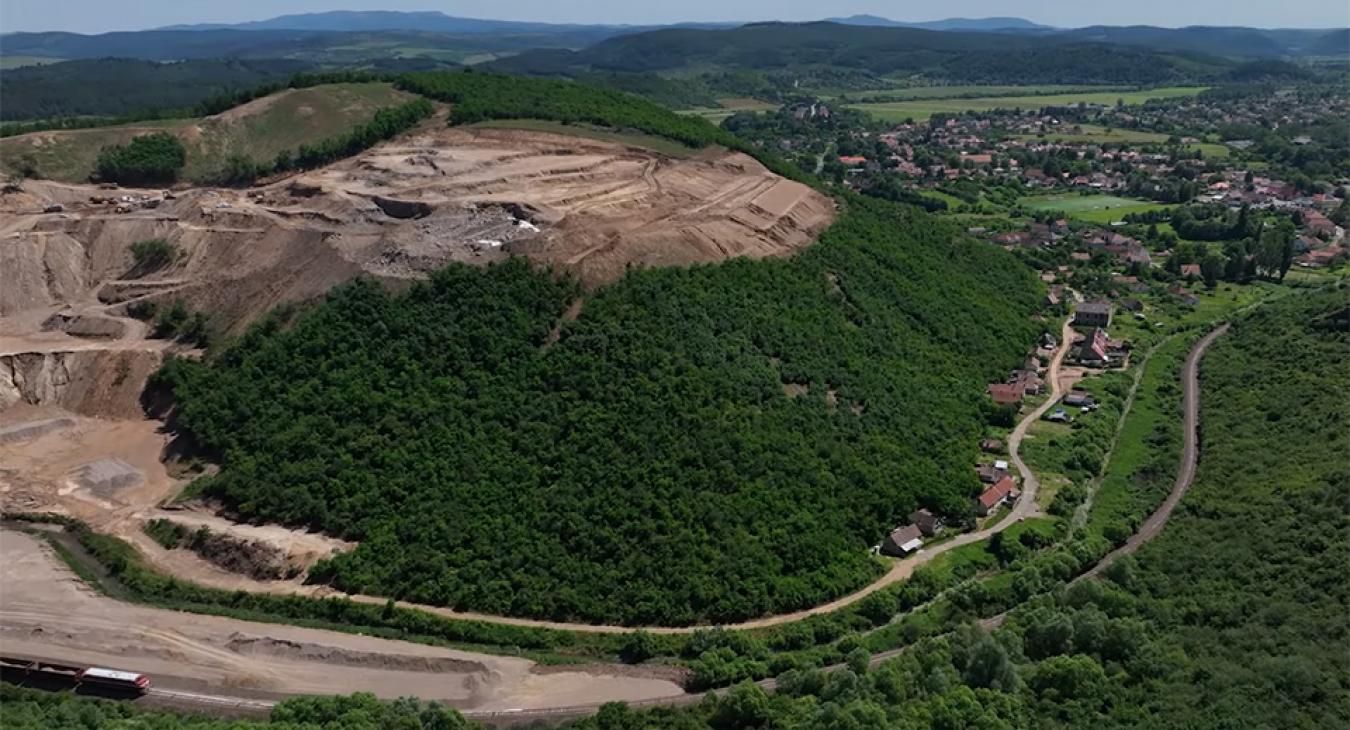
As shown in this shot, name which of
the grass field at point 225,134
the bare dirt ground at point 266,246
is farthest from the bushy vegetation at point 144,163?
the bare dirt ground at point 266,246

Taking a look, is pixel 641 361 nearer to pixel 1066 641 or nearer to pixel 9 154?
pixel 1066 641

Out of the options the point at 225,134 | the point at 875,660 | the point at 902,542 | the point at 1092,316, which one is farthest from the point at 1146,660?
the point at 225,134

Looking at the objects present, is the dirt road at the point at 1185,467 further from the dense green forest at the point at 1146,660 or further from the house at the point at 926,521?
the house at the point at 926,521

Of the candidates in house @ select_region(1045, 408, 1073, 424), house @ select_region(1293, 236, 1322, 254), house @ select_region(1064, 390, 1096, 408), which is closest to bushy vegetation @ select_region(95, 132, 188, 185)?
house @ select_region(1045, 408, 1073, 424)

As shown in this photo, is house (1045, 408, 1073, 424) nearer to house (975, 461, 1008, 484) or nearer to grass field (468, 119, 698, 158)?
house (975, 461, 1008, 484)

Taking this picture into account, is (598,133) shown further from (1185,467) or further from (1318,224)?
(1318,224)

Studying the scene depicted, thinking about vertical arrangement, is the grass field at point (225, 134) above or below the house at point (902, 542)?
above
